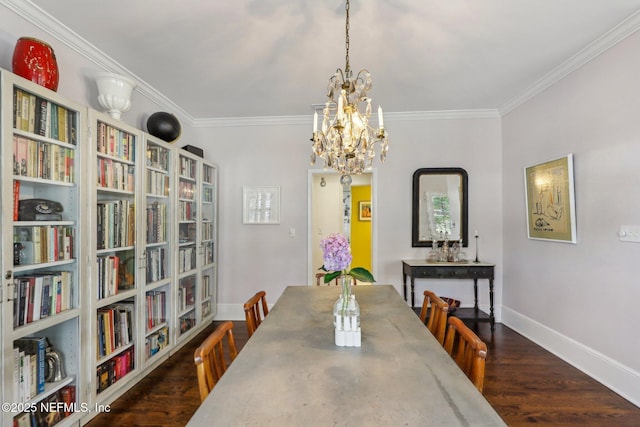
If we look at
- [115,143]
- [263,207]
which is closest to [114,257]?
[115,143]

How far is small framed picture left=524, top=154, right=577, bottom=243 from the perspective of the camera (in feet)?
8.86

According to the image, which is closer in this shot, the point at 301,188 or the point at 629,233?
the point at 629,233

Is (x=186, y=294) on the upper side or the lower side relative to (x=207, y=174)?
lower

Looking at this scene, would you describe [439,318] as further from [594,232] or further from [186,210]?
[186,210]

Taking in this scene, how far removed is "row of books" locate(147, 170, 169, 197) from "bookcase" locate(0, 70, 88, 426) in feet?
2.43

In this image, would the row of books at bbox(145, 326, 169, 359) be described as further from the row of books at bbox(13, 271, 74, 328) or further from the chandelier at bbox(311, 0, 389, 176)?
the chandelier at bbox(311, 0, 389, 176)

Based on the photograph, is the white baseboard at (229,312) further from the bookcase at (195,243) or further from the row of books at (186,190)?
the row of books at (186,190)

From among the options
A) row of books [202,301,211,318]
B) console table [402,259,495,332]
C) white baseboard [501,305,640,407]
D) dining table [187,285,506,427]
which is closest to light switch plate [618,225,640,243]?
white baseboard [501,305,640,407]

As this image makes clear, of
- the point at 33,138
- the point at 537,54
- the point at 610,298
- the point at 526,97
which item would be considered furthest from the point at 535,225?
the point at 33,138

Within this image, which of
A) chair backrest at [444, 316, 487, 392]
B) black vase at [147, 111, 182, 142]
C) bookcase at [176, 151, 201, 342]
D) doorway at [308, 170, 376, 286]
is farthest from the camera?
doorway at [308, 170, 376, 286]

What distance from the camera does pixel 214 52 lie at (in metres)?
2.50

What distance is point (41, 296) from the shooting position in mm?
1703

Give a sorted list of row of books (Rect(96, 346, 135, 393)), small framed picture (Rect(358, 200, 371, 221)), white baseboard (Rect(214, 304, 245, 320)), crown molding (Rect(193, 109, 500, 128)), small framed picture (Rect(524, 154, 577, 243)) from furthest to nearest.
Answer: small framed picture (Rect(358, 200, 371, 221))
white baseboard (Rect(214, 304, 245, 320))
crown molding (Rect(193, 109, 500, 128))
small framed picture (Rect(524, 154, 577, 243))
row of books (Rect(96, 346, 135, 393))

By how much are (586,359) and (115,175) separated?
4.01 m
